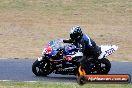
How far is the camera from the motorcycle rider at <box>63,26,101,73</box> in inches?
606

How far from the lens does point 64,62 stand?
1650 cm

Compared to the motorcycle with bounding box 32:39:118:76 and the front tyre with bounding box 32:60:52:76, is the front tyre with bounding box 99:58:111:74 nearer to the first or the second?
the motorcycle with bounding box 32:39:118:76

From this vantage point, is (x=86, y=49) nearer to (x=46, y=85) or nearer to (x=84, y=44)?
(x=84, y=44)

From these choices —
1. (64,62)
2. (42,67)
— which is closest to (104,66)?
(64,62)

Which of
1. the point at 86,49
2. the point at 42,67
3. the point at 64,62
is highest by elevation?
the point at 86,49

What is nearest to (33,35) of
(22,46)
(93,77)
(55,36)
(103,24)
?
(55,36)

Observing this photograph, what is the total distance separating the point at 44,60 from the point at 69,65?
0.73m

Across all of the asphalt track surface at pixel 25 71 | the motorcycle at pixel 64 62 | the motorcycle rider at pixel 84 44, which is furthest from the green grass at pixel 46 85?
the motorcycle at pixel 64 62

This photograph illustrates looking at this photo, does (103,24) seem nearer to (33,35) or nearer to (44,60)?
(33,35)

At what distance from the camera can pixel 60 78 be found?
16469 mm

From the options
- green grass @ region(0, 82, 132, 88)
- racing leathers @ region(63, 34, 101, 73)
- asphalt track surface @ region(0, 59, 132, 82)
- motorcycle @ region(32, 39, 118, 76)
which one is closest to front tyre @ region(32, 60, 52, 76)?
motorcycle @ region(32, 39, 118, 76)

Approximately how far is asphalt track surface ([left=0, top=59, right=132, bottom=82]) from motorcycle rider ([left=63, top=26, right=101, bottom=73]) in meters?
0.72

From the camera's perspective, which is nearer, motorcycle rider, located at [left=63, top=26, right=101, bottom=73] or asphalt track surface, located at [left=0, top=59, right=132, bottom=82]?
motorcycle rider, located at [left=63, top=26, right=101, bottom=73]

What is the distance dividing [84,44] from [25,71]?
266 cm
